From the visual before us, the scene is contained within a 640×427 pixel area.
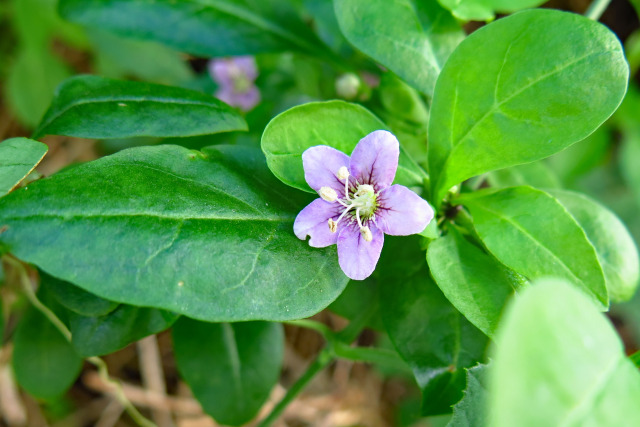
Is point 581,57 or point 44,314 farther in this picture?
point 44,314

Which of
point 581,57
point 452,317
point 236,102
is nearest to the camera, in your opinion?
point 581,57

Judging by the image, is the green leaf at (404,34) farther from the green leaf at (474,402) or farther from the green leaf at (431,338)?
the green leaf at (474,402)

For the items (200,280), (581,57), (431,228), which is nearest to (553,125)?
(581,57)

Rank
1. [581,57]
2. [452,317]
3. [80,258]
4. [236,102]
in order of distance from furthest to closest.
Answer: [236,102] < [452,317] < [581,57] < [80,258]

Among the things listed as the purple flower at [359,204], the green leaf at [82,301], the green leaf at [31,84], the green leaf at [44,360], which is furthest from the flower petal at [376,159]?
the green leaf at [31,84]

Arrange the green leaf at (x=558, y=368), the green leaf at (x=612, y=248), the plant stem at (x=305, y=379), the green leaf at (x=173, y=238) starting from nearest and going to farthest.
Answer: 1. the green leaf at (x=558, y=368)
2. the green leaf at (x=173, y=238)
3. the green leaf at (x=612, y=248)
4. the plant stem at (x=305, y=379)

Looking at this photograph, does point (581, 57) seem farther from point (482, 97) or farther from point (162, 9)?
point (162, 9)

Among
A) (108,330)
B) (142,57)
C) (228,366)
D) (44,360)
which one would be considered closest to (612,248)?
(228,366)
